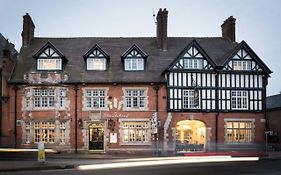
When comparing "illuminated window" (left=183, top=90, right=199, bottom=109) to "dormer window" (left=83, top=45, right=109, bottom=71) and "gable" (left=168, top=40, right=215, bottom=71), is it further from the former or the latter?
"dormer window" (left=83, top=45, right=109, bottom=71)

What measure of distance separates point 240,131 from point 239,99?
9.20 feet

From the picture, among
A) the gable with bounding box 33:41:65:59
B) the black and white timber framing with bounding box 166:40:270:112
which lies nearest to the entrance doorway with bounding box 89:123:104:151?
the black and white timber framing with bounding box 166:40:270:112

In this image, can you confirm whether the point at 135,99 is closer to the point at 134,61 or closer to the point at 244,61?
the point at 134,61

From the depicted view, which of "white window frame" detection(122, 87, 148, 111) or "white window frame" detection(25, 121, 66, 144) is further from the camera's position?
"white window frame" detection(122, 87, 148, 111)

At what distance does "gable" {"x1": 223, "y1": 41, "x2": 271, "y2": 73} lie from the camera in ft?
100

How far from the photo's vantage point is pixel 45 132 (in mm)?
29859

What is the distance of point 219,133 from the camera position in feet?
99.1

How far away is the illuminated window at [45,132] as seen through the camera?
29.8m

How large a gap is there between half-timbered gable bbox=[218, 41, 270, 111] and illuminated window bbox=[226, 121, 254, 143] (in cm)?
130

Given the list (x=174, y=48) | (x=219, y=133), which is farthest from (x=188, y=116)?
(x=174, y=48)

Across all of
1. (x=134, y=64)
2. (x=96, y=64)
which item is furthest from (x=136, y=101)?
(x=96, y=64)

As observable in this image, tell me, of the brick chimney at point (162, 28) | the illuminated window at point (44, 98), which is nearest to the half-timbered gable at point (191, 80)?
the brick chimney at point (162, 28)

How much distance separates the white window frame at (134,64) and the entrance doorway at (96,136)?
5537 mm

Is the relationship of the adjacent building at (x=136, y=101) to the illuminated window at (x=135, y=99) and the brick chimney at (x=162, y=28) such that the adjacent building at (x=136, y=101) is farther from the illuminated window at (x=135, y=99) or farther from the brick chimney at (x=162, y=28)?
the brick chimney at (x=162, y=28)
